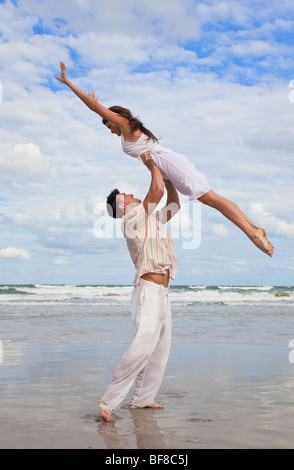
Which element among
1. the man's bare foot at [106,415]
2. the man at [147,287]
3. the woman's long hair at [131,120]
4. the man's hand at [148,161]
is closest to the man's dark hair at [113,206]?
the man at [147,287]

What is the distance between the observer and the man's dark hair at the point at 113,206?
15.9ft

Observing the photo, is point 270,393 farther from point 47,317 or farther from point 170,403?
point 47,317

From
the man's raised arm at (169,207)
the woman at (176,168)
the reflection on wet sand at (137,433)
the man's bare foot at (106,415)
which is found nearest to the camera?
the reflection on wet sand at (137,433)

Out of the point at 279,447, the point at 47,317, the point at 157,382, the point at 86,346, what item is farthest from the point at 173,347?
the point at 47,317

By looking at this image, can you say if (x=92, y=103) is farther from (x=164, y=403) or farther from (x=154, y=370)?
(x=164, y=403)

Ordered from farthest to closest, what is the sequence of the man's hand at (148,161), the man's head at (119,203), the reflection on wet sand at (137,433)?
1. the man's head at (119,203)
2. the man's hand at (148,161)
3. the reflection on wet sand at (137,433)

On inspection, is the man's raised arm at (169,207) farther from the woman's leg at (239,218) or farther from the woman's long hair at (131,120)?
the woman's long hair at (131,120)

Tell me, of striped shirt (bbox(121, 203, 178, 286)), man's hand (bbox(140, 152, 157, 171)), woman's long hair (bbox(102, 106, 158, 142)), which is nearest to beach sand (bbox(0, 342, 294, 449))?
striped shirt (bbox(121, 203, 178, 286))

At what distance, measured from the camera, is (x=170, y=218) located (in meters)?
5.03

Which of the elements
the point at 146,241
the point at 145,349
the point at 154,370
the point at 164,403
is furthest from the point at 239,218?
the point at 164,403

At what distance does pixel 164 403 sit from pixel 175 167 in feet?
7.49

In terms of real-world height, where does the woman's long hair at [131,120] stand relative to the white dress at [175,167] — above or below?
above

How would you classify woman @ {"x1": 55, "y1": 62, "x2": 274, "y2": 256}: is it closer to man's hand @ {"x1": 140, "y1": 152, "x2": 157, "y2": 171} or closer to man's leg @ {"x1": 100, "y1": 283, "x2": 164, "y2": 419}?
man's hand @ {"x1": 140, "y1": 152, "x2": 157, "y2": 171}

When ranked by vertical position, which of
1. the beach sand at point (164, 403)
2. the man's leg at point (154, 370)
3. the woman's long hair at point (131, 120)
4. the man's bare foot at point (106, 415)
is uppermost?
the woman's long hair at point (131, 120)
